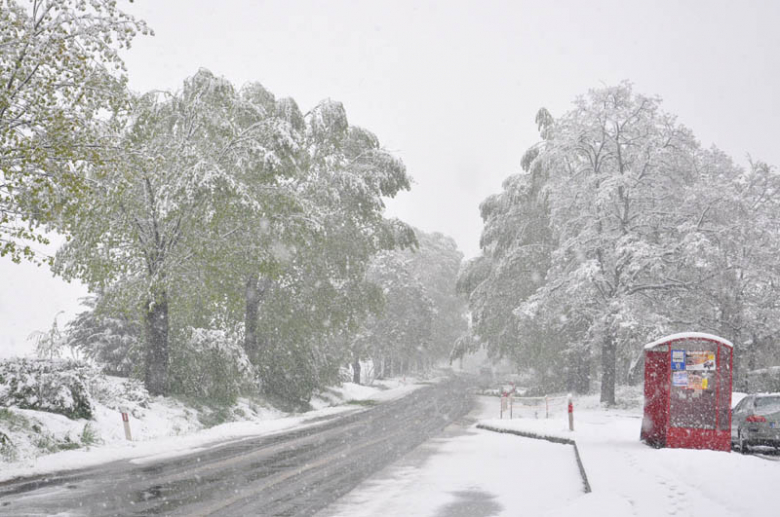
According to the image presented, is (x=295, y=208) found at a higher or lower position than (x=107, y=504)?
higher

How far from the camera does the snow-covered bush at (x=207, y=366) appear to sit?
2134 centimetres

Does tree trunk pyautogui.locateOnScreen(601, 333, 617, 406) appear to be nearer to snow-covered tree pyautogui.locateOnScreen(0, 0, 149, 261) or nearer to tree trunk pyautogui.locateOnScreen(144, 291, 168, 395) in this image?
tree trunk pyautogui.locateOnScreen(144, 291, 168, 395)

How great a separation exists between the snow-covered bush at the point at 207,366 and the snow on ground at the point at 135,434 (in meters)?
0.89

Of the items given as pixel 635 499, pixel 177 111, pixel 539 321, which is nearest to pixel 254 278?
pixel 177 111

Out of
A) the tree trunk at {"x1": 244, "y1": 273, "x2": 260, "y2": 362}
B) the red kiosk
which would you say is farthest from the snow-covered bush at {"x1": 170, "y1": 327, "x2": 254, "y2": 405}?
the red kiosk

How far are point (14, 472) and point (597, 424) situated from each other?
1594 centimetres

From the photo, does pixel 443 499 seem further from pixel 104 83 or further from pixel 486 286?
pixel 486 286

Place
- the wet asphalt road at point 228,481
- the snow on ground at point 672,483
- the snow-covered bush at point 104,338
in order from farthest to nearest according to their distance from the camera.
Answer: the snow-covered bush at point 104,338 < the wet asphalt road at point 228,481 < the snow on ground at point 672,483

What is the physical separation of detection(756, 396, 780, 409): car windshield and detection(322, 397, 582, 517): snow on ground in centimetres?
434

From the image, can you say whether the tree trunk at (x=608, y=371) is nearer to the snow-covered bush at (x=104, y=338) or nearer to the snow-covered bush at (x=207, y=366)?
the snow-covered bush at (x=207, y=366)

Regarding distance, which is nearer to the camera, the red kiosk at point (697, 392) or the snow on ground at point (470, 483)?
the snow on ground at point (470, 483)

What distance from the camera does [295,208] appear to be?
23.6m

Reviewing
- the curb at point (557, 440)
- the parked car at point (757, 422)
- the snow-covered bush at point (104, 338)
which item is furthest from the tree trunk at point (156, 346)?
the parked car at point (757, 422)

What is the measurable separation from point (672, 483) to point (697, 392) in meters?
4.63
